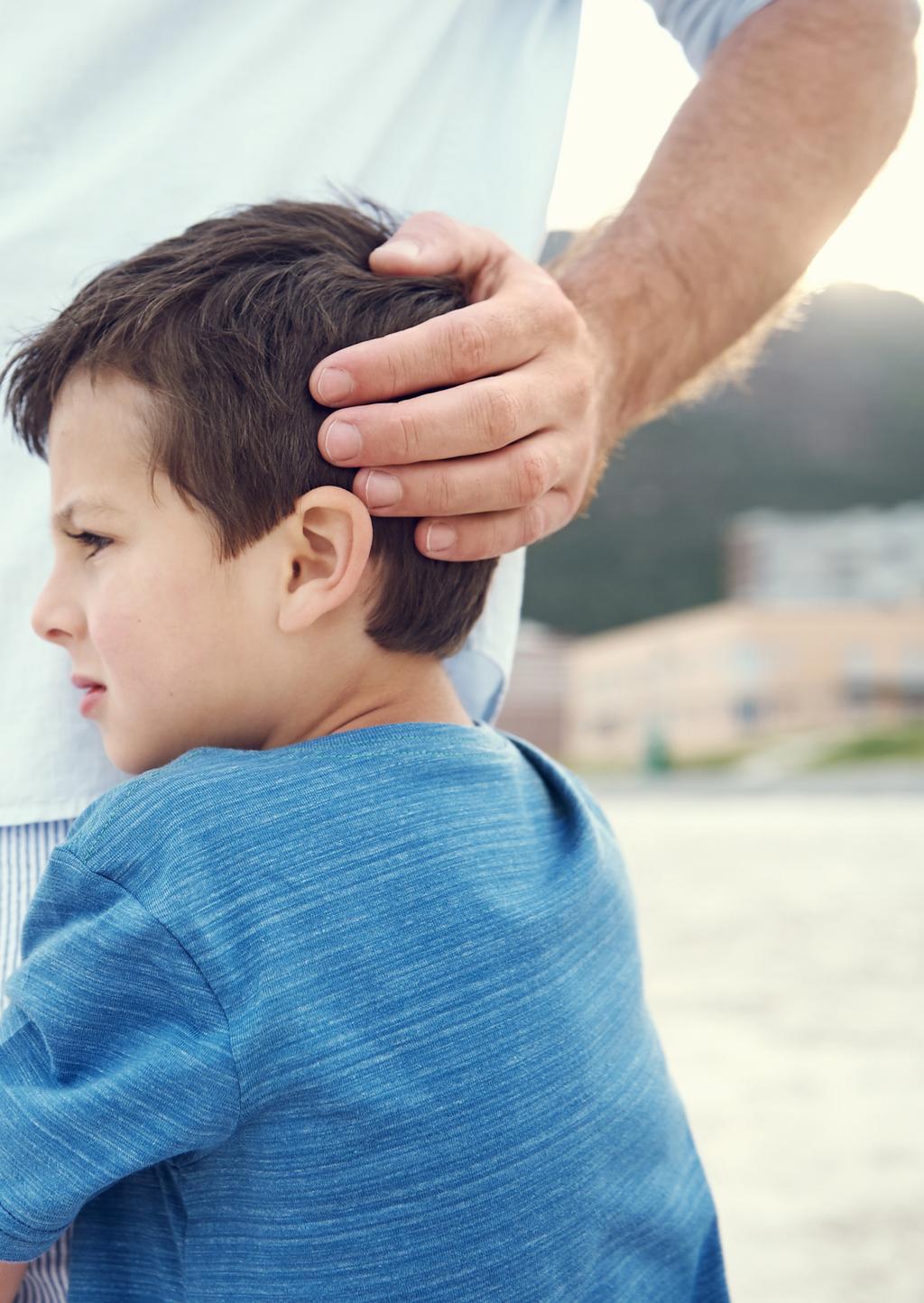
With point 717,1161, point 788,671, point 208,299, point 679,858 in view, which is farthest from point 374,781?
point 788,671

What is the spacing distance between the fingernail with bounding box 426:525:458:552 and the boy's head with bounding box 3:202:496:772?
0.9 inches

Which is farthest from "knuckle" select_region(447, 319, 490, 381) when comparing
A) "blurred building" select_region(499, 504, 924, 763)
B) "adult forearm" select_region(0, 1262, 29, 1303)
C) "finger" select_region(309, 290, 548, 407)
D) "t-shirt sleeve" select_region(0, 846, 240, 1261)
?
"blurred building" select_region(499, 504, 924, 763)

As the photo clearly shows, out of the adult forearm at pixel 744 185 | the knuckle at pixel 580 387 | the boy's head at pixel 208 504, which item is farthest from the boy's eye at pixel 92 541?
the adult forearm at pixel 744 185

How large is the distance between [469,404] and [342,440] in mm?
83

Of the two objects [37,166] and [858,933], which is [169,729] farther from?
[858,933]

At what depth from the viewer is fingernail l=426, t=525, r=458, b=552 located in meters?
0.82

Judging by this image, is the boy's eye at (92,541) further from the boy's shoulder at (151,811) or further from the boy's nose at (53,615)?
the boy's shoulder at (151,811)

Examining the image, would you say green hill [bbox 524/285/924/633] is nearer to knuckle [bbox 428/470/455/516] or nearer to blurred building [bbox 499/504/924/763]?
blurred building [bbox 499/504/924/763]

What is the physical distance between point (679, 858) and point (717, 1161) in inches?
158

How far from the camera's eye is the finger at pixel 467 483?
2.60ft

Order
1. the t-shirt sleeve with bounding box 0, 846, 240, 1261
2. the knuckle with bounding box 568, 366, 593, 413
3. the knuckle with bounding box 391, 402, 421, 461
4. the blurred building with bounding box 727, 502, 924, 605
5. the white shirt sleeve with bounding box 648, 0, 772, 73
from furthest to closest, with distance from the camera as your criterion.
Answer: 1. the blurred building with bounding box 727, 502, 924, 605
2. the white shirt sleeve with bounding box 648, 0, 772, 73
3. the knuckle with bounding box 568, 366, 593, 413
4. the knuckle with bounding box 391, 402, 421, 461
5. the t-shirt sleeve with bounding box 0, 846, 240, 1261

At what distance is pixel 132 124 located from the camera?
36.2 inches

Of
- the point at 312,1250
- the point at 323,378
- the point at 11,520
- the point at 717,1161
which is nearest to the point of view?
the point at 312,1250

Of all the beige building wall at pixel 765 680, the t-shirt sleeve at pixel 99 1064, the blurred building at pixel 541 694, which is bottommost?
the blurred building at pixel 541 694
